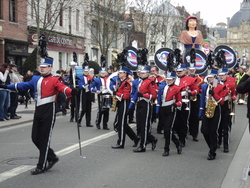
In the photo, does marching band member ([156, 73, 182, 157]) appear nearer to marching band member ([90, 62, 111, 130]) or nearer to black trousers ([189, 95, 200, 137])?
black trousers ([189, 95, 200, 137])

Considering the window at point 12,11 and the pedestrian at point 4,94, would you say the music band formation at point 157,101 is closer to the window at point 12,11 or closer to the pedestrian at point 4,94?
the pedestrian at point 4,94

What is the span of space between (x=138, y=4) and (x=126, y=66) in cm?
Answer: 2745

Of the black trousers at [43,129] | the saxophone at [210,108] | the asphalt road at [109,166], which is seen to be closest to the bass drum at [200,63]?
the asphalt road at [109,166]

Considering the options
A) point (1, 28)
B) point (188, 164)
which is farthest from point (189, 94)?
point (1, 28)

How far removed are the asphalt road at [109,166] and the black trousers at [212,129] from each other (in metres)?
0.31

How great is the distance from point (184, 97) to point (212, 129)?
1935 millimetres

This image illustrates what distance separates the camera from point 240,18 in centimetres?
15138

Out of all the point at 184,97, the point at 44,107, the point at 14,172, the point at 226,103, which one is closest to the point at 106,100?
the point at 184,97

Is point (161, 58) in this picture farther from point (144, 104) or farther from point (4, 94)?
point (4, 94)

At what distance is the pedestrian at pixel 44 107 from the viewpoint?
7.57 m

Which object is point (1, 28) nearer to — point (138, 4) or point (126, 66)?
point (138, 4)

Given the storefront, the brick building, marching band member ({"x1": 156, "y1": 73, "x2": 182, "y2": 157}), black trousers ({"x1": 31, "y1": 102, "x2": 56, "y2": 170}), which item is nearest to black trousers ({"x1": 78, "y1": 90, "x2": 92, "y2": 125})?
marching band member ({"x1": 156, "y1": 73, "x2": 182, "y2": 157})

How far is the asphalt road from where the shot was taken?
276 inches

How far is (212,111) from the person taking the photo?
29.4 feet
